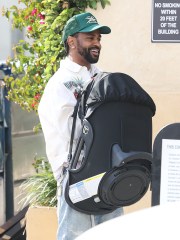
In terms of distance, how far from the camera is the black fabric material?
369 centimetres

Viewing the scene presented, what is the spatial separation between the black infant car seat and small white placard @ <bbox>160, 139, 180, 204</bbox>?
0.62 meters

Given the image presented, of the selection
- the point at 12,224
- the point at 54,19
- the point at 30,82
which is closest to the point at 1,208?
the point at 12,224

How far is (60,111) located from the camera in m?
3.88

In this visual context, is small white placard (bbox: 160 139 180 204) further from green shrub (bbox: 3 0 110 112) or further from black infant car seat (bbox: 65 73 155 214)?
green shrub (bbox: 3 0 110 112)

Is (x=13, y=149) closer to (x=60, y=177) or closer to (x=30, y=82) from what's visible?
(x=30, y=82)

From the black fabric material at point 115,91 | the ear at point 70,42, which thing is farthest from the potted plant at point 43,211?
the black fabric material at point 115,91

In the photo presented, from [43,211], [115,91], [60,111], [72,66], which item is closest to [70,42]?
[72,66]

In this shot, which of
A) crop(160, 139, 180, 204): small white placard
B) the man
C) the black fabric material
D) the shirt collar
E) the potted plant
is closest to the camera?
crop(160, 139, 180, 204): small white placard

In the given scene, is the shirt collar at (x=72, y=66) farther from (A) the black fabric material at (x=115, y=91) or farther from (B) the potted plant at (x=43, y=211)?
(B) the potted plant at (x=43, y=211)

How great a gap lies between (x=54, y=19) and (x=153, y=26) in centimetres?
87

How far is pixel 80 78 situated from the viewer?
4.02 meters

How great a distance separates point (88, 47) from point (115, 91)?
0.58m

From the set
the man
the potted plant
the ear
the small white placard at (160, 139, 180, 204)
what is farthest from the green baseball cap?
the potted plant

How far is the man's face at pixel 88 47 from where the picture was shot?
4.16 m
